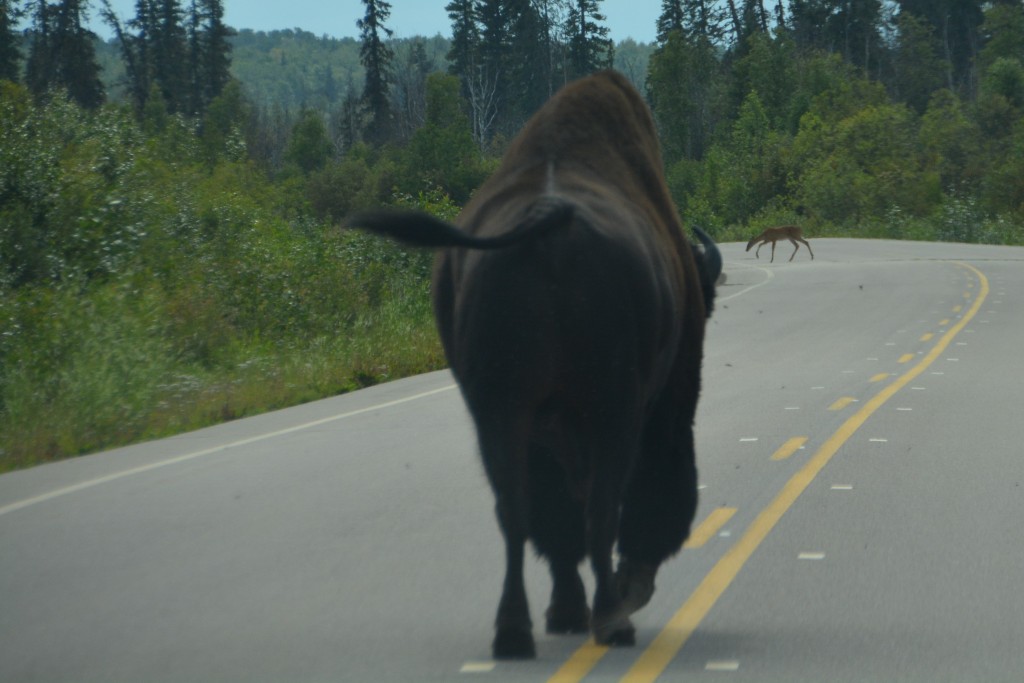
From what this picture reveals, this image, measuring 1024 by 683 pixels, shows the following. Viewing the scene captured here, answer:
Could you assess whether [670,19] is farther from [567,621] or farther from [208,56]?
[567,621]

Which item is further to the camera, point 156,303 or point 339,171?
point 339,171

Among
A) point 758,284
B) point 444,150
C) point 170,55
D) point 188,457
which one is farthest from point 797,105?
point 188,457

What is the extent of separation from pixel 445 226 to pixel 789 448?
6.27 m

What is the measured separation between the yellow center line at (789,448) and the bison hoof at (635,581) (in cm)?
478

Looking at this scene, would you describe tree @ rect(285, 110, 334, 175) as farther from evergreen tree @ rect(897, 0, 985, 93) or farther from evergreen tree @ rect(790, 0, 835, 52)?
evergreen tree @ rect(897, 0, 985, 93)

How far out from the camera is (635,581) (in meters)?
5.36

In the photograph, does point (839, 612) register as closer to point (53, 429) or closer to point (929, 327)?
point (53, 429)

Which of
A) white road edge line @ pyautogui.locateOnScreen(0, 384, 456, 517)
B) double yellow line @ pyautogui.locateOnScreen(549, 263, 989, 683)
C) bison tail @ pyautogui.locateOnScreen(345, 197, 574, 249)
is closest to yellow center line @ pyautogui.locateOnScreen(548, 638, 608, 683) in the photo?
double yellow line @ pyautogui.locateOnScreen(549, 263, 989, 683)

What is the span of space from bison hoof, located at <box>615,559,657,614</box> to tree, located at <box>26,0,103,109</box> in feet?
242

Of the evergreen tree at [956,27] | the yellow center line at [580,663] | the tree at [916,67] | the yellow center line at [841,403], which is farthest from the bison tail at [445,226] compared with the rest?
the evergreen tree at [956,27]

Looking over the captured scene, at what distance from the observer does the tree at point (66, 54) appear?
74.6 m

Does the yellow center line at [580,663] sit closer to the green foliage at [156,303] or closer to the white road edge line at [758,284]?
the green foliage at [156,303]

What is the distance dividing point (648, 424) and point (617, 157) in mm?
1115

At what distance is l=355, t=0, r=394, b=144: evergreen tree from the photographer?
90.0m
